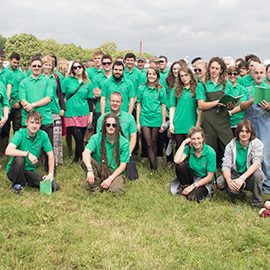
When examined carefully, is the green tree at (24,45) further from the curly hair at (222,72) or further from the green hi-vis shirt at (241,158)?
the green hi-vis shirt at (241,158)

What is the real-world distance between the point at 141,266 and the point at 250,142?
270 cm

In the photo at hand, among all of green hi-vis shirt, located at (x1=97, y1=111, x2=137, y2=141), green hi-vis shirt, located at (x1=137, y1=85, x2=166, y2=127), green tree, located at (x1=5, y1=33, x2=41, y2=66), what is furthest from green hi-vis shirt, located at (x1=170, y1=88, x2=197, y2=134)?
green tree, located at (x1=5, y1=33, x2=41, y2=66)

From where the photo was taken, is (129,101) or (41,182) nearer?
(41,182)

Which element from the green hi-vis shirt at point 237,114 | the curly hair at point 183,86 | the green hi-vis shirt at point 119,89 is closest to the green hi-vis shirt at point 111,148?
the green hi-vis shirt at point 119,89

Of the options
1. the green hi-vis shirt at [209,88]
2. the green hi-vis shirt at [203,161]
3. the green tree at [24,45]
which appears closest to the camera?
the green hi-vis shirt at [203,161]

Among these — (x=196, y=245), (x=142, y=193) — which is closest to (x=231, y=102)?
(x=142, y=193)

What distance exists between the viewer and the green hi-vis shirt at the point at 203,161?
5.02 metres

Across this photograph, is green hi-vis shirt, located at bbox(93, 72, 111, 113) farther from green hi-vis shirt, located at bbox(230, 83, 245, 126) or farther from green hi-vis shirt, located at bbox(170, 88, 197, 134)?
green hi-vis shirt, located at bbox(230, 83, 245, 126)

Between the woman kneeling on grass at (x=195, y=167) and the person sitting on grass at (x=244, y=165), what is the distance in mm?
234

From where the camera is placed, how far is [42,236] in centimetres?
375

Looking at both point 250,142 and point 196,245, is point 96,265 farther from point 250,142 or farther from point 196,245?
point 250,142

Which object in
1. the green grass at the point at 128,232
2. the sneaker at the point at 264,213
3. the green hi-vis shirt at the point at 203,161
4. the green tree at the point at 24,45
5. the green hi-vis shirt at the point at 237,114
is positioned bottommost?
the green grass at the point at 128,232

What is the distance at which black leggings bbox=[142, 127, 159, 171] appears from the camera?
255 inches

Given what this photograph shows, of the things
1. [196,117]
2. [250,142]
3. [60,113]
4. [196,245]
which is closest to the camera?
[196,245]
